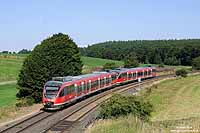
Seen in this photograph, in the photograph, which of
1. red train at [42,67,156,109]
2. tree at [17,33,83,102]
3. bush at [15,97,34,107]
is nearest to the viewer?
red train at [42,67,156,109]

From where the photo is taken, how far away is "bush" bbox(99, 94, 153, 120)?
32625 millimetres

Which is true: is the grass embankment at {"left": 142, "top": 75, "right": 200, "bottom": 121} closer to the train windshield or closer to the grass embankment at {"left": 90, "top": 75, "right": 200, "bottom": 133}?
the grass embankment at {"left": 90, "top": 75, "right": 200, "bottom": 133}

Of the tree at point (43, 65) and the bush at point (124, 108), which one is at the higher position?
the tree at point (43, 65)

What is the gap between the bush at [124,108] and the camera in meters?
32.6

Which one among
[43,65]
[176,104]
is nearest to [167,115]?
[176,104]

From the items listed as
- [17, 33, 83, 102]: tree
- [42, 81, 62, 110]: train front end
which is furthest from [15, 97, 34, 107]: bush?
[42, 81, 62, 110]: train front end

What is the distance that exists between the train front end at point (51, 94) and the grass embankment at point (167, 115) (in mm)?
9614

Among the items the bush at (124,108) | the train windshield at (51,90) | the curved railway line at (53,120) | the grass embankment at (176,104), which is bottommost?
the grass embankment at (176,104)

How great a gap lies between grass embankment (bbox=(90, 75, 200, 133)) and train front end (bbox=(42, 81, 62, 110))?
9.61 meters

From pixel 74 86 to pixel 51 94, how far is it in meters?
4.93

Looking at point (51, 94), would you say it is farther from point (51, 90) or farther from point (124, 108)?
point (124, 108)

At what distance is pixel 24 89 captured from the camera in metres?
51.6

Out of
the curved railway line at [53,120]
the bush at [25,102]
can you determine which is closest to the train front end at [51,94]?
the curved railway line at [53,120]

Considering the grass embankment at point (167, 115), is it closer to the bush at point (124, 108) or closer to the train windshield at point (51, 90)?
the bush at point (124, 108)
